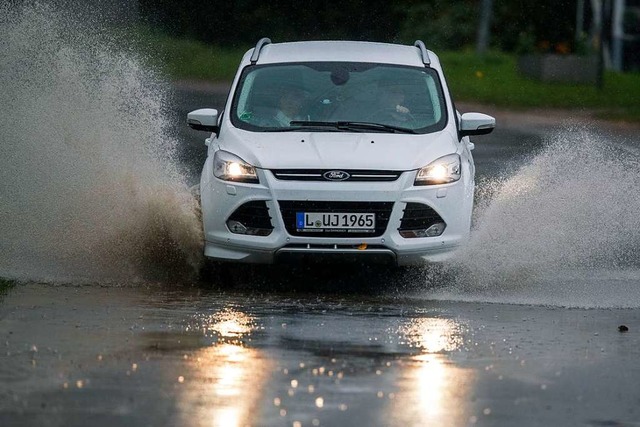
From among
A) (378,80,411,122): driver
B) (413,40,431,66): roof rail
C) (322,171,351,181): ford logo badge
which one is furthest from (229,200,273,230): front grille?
(413,40,431,66): roof rail

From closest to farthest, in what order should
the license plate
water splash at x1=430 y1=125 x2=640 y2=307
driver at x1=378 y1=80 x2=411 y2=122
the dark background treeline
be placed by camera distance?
the license plate → water splash at x1=430 y1=125 x2=640 y2=307 → driver at x1=378 y1=80 x2=411 y2=122 → the dark background treeline

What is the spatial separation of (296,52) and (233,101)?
0.91m

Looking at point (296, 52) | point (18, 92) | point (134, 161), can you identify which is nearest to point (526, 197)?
point (296, 52)

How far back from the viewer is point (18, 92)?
1617cm

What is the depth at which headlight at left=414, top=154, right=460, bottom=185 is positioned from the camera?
38.1ft

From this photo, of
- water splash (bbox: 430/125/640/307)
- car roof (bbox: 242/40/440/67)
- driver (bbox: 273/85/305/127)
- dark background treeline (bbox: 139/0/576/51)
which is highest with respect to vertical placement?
car roof (bbox: 242/40/440/67)

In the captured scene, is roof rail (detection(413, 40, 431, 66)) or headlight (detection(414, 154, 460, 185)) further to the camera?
roof rail (detection(413, 40, 431, 66))

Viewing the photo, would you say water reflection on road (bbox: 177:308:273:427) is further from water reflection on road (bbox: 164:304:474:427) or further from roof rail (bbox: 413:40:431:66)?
roof rail (bbox: 413:40:431:66)

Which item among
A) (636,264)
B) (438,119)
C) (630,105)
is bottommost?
(630,105)

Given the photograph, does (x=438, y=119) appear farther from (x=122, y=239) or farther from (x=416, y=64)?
(x=122, y=239)

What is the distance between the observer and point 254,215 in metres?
11.5

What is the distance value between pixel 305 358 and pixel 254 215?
9.82 ft

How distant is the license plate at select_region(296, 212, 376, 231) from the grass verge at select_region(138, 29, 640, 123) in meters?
21.8

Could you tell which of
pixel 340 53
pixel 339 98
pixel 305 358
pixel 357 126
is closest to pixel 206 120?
pixel 339 98
